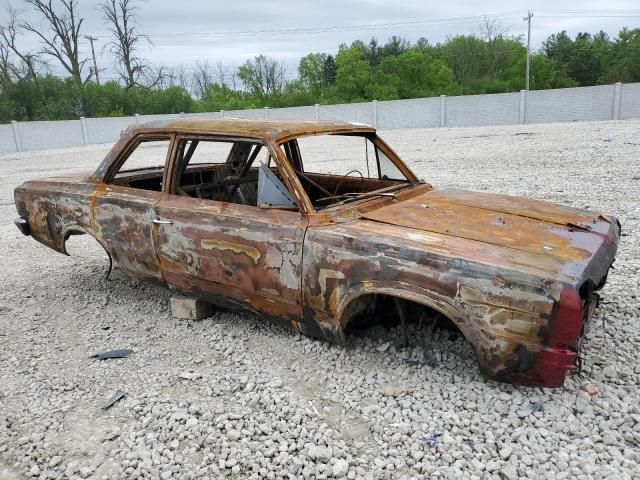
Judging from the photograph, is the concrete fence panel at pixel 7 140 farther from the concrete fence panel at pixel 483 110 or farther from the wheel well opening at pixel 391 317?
the wheel well opening at pixel 391 317

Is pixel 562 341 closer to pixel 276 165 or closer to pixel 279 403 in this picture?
pixel 279 403

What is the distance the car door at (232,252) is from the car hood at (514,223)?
0.58 metres

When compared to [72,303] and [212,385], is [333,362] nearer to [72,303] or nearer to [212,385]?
[212,385]

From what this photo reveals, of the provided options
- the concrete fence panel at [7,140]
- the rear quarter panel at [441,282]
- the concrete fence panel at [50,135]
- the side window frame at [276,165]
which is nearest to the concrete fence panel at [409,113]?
the concrete fence panel at [50,135]

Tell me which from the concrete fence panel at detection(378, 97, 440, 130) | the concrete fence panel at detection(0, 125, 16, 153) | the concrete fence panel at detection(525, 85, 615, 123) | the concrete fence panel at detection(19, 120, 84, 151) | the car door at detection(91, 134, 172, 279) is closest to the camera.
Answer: the car door at detection(91, 134, 172, 279)

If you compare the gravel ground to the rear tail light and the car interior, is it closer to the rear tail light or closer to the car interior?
the rear tail light

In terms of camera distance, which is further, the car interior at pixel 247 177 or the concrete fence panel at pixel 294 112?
the concrete fence panel at pixel 294 112

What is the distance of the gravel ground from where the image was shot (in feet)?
7.56

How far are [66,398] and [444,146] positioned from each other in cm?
1508

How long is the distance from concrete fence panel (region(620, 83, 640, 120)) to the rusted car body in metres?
23.8

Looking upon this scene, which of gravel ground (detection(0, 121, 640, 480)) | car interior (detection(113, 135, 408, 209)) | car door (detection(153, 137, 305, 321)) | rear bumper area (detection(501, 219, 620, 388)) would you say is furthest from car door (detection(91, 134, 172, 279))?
rear bumper area (detection(501, 219, 620, 388))

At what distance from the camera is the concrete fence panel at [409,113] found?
A: 27.2m

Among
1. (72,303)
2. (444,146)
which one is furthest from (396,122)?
(72,303)

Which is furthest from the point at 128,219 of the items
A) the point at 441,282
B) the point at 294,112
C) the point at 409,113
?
the point at 294,112
